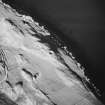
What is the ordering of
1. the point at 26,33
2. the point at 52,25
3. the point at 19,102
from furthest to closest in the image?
the point at 52,25
the point at 26,33
the point at 19,102

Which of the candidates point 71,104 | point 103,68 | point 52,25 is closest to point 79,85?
point 71,104

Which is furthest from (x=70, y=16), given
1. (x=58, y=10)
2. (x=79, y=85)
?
(x=79, y=85)

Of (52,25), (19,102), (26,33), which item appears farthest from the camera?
(52,25)


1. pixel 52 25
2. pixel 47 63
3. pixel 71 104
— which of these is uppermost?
pixel 52 25

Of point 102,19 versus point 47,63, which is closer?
point 47,63

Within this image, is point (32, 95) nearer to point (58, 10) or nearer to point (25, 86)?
A: point (25, 86)

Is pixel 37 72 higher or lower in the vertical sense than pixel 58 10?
lower
